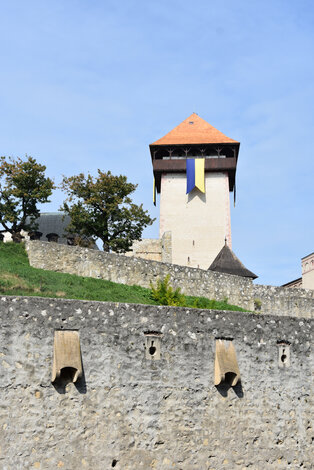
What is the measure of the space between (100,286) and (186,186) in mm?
23531

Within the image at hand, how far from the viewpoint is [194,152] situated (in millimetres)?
52406

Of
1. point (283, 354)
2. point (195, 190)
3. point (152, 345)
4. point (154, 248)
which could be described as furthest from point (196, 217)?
point (152, 345)

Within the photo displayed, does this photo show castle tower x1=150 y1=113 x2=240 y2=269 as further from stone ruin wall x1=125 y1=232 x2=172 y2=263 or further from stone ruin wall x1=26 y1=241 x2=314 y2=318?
stone ruin wall x1=26 y1=241 x2=314 y2=318

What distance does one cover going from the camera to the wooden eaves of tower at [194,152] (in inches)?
2025

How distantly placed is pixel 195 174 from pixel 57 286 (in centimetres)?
2593

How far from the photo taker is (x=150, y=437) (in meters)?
16.5

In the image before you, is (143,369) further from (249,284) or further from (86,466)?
(249,284)

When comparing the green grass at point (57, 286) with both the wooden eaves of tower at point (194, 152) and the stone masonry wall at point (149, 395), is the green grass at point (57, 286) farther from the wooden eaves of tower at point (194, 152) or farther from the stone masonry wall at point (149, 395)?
the wooden eaves of tower at point (194, 152)

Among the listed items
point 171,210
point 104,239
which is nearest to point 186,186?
point 171,210

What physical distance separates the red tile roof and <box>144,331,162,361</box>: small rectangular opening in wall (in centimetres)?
3595

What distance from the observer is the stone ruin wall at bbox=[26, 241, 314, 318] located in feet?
98.5

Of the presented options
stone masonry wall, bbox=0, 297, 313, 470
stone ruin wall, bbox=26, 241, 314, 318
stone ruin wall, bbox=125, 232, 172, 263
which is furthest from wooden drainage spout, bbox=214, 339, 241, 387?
stone ruin wall, bbox=125, 232, 172, 263

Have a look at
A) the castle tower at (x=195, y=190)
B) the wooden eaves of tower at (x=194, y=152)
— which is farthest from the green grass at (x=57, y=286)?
the wooden eaves of tower at (x=194, y=152)

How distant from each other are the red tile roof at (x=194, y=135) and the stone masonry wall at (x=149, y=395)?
34445 mm
